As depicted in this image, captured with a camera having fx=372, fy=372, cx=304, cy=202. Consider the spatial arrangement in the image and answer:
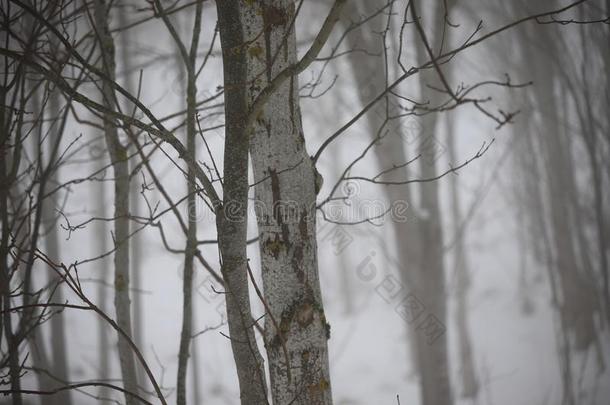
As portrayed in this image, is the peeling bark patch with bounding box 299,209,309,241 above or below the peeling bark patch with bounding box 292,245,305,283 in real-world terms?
above

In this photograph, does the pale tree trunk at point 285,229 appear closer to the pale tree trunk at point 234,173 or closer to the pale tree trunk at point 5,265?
the pale tree trunk at point 234,173

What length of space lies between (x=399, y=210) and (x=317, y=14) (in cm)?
408

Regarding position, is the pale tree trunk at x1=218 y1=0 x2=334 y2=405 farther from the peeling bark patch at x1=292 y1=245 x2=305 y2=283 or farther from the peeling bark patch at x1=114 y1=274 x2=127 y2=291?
the peeling bark patch at x1=114 y1=274 x2=127 y2=291

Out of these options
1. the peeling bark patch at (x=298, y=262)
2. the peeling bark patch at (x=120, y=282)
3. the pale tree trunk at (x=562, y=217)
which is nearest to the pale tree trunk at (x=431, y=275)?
the peeling bark patch at (x=298, y=262)

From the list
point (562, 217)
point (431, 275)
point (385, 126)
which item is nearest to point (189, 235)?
point (385, 126)

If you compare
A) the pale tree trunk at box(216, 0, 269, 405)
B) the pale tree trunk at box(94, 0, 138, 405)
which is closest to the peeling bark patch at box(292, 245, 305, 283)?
the pale tree trunk at box(216, 0, 269, 405)

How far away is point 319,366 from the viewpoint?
1114mm

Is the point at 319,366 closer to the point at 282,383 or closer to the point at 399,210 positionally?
the point at 282,383

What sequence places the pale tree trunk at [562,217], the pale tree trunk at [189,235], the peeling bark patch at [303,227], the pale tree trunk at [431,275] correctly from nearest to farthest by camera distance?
1. the peeling bark patch at [303,227]
2. the pale tree trunk at [189,235]
3. the pale tree trunk at [431,275]
4. the pale tree trunk at [562,217]

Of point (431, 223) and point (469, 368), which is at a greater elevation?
Result: point (431, 223)

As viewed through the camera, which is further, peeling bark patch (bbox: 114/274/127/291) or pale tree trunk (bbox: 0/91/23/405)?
peeling bark patch (bbox: 114/274/127/291)

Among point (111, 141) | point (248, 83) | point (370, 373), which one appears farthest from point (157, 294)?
point (248, 83)

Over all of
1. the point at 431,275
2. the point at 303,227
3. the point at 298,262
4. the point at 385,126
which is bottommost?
the point at 431,275

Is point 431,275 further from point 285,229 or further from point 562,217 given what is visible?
point 562,217
